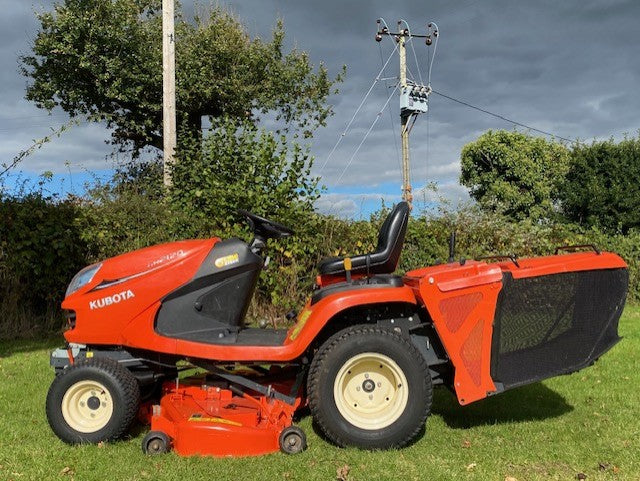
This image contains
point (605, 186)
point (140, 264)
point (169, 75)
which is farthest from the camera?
point (605, 186)

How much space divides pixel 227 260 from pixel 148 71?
489 inches

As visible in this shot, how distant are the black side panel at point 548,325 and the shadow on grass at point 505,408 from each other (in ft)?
2.38

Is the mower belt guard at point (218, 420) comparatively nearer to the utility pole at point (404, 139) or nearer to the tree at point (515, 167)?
the utility pole at point (404, 139)

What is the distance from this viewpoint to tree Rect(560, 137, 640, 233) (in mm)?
13336

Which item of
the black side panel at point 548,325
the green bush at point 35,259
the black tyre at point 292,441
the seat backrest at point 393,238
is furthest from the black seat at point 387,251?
the green bush at point 35,259

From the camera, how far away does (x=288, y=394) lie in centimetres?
358

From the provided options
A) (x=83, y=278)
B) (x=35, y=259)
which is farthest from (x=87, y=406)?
(x=35, y=259)

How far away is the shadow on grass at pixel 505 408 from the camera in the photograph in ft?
12.8

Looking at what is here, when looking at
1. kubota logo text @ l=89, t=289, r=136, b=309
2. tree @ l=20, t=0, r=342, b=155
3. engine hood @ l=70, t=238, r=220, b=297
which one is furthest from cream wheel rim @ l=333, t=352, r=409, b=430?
tree @ l=20, t=0, r=342, b=155

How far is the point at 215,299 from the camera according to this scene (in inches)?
139

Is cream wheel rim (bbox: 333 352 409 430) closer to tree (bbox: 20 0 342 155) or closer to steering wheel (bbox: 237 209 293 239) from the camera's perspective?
steering wheel (bbox: 237 209 293 239)

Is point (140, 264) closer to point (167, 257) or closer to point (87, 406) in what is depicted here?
point (167, 257)

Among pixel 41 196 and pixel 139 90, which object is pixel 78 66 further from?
pixel 41 196

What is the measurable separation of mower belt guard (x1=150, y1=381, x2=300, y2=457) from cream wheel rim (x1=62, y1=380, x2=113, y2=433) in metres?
0.29
